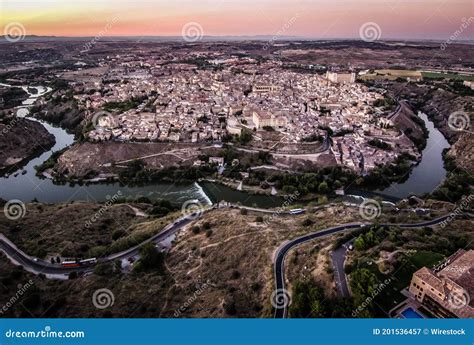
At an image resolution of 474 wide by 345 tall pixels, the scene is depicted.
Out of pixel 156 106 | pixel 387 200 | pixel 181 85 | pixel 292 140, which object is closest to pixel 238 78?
pixel 181 85

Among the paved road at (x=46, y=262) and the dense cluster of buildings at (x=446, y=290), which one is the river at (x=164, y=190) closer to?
the paved road at (x=46, y=262)

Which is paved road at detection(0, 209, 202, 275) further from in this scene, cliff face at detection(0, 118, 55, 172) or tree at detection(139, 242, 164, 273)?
cliff face at detection(0, 118, 55, 172)

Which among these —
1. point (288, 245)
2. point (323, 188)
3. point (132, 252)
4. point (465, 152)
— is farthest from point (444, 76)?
point (132, 252)

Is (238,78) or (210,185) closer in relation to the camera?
(210,185)

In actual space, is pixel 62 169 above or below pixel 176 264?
below

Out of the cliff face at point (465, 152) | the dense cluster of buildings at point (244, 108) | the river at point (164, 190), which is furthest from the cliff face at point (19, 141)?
the cliff face at point (465, 152)

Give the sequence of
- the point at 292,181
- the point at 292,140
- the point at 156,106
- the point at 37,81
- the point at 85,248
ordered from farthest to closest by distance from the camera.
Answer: the point at 37,81 < the point at 156,106 < the point at 292,140 < the point at 292,181 < the point at 85,248

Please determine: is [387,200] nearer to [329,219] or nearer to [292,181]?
[292,181]

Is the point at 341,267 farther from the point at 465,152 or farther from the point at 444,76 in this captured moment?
the point at 444,76
